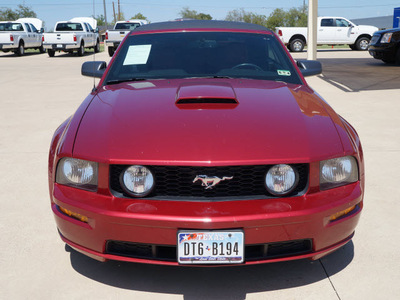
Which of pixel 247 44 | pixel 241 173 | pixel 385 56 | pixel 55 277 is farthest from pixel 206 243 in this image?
pixel 385 56

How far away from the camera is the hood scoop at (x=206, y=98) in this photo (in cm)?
272

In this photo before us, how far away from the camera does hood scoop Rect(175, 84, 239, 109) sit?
8.92ft

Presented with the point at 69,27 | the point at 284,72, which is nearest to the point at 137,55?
the point at 284,72

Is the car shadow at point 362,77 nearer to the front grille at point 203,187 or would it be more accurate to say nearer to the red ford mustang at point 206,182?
the red ford mustang at point 206,182

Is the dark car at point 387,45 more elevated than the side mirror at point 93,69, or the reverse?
the side mirror at point 93,69

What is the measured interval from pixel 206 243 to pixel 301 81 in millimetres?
1754

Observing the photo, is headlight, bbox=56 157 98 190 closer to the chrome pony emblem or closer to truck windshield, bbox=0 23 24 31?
the chrome pony emblem

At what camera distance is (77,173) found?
2422mm

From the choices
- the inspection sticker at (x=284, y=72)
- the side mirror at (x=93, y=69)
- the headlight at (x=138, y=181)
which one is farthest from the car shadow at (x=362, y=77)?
the headlight at (x=138, y=181)

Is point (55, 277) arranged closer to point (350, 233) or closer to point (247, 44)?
point (350, 233)

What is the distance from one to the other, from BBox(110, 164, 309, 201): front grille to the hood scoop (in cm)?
53

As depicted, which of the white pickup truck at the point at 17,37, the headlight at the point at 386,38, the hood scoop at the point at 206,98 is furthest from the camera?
the white pickup truck at the point at 17,37

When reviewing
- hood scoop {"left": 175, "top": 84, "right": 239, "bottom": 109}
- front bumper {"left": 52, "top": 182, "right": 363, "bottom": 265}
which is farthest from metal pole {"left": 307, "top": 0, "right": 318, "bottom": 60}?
front bumper {"left": 52, "top": 182, "right": 363, "bottom": 265}

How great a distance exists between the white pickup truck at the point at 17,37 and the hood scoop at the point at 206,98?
21.7m
